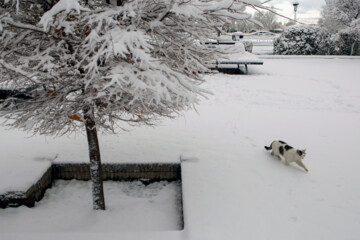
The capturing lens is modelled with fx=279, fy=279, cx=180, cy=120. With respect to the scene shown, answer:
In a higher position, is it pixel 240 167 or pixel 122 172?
pixel 240 167

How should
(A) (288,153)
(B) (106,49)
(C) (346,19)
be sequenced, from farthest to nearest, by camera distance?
(C) (346,19) < (A) (288,153) < (B) (106,49)

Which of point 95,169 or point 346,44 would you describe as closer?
point 95,169

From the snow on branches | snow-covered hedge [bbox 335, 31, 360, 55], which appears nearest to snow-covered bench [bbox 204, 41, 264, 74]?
snow-covered hedge [bbox 335, 31, 360, 55]

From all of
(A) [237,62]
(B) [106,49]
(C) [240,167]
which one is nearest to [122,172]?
(C) [240,167]

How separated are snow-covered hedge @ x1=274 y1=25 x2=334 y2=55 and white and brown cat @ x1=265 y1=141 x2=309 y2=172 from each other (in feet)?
47.7

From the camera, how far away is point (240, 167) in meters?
4.99

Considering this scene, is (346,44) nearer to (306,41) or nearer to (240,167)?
(306,41)

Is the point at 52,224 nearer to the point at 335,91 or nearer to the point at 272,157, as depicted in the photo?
the point at 272,157

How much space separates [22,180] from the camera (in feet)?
14.3

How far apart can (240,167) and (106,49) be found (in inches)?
137

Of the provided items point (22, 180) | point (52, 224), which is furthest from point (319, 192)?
point (22, 180)

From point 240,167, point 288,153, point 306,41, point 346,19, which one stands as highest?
point 346,19

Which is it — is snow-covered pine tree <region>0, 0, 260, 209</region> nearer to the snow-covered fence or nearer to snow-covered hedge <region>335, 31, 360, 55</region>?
the snow-covered fence

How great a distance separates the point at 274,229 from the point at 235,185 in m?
1.05
